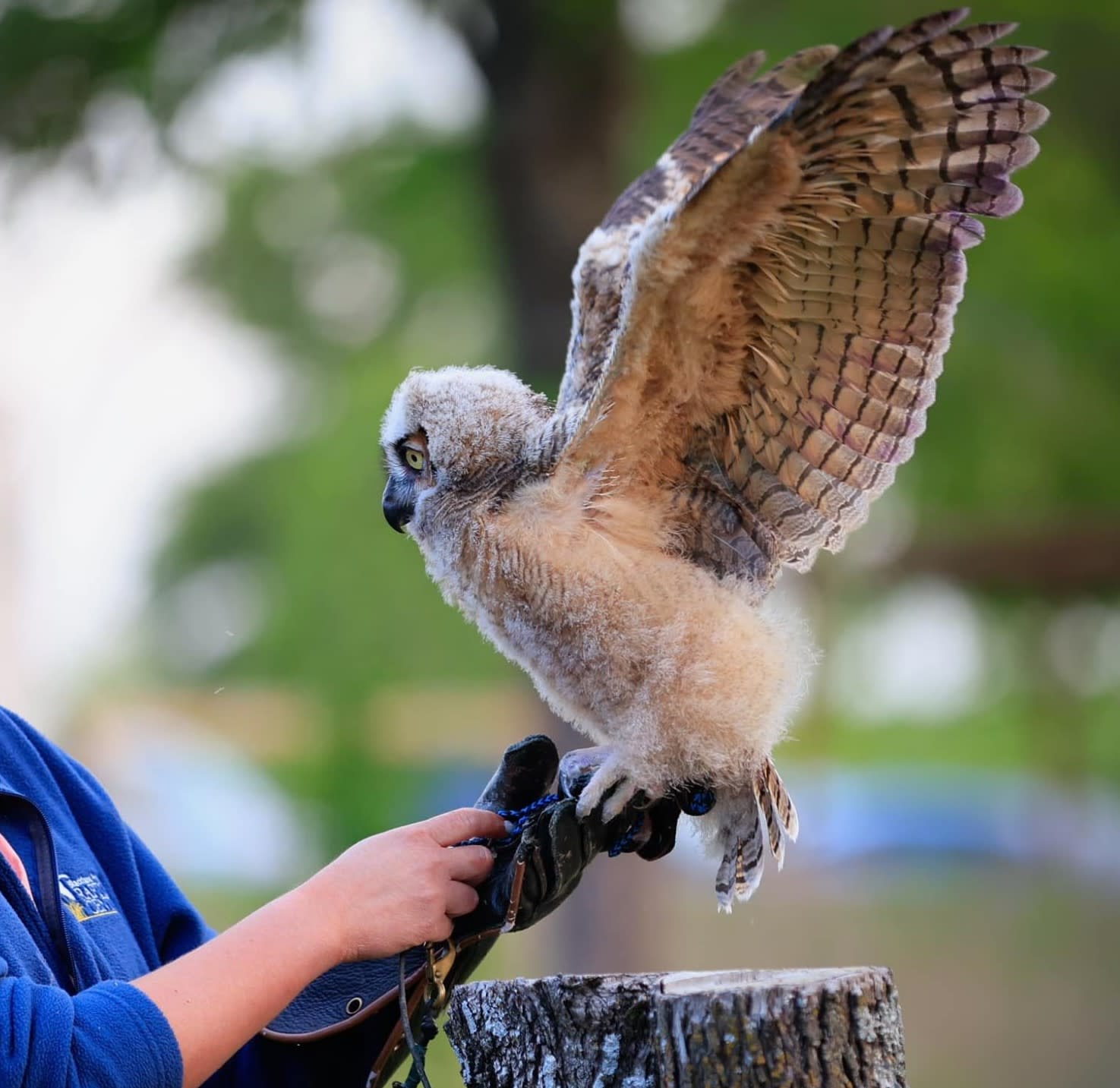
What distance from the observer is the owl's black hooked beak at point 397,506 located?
2.48m

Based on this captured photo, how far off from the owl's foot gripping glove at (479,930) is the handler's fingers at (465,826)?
0.13 feet

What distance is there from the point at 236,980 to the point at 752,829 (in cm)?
116

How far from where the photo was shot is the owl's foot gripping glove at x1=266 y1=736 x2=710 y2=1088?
1.94 meters

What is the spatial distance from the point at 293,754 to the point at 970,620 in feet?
24.4

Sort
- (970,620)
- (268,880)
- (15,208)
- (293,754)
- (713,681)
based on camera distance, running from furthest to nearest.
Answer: (970,620), (268,880), (293,754), (15,208), (713,681)

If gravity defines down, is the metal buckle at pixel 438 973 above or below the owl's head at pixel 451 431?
below

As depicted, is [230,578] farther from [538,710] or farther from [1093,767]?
[1093,767]

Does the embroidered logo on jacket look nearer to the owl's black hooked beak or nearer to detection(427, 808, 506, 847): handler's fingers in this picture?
detection(427, 808, 506, 847): handler's fingers

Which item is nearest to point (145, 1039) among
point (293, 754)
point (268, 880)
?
point (293, 754)

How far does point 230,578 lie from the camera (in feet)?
35.6

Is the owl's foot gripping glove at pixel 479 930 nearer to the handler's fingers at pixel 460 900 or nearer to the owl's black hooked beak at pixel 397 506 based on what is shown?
the handler's fingers at pixel 460 900

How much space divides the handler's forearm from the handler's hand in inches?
1.8

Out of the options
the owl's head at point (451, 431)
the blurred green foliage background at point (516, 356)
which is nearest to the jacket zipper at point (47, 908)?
the owl's head at point (451, 431)

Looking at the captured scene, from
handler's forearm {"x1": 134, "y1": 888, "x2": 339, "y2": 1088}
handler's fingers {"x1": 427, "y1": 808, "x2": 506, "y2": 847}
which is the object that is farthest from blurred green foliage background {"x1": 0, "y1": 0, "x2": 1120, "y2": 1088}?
handler's forearm {"x1": 134, "y1": 888, "x2": 339, "y2": 1088}
